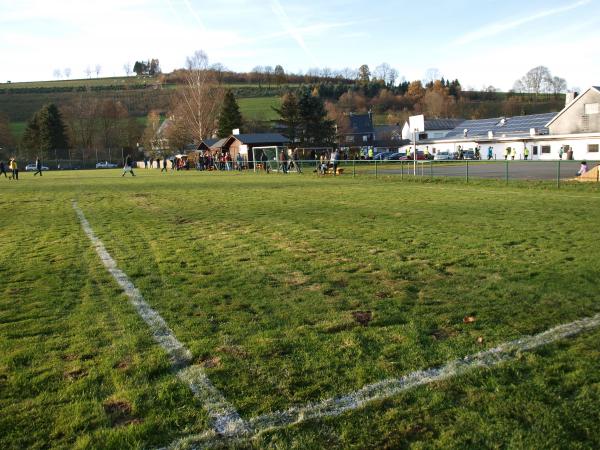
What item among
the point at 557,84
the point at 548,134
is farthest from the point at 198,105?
the point at 557,84

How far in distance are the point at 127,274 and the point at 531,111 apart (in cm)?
11727

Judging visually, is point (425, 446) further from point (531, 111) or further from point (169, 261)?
point (531, 111)

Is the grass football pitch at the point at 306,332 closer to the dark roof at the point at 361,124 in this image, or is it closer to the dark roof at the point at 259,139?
the dark roof at the point at 259,139

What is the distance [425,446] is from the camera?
2900 mm

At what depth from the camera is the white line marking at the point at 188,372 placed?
320cm

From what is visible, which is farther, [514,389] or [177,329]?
[177,329]

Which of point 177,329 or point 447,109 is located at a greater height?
point 447,109

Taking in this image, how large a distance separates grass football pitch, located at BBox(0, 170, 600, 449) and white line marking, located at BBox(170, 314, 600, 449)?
6cm

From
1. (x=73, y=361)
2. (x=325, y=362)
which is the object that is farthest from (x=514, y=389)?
(x=73, y=361)

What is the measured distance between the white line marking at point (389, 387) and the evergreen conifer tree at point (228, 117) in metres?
71.2

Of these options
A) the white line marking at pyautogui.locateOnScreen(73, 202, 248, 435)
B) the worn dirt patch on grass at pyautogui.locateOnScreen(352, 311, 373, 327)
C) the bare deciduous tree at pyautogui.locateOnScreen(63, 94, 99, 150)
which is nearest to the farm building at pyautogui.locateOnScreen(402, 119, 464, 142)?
the bare deciduous tree at pyautogui.locateOnScreen(63, 94, 99, 150)

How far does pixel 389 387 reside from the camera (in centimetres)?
361

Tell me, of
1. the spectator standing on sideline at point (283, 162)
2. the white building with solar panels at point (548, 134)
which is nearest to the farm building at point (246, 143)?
the spectator standing on sideline at point (283, 162)

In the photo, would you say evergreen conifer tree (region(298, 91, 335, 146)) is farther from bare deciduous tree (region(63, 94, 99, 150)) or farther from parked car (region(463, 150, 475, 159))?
bare deciduous tree (region(63, 94, 99, 150))
